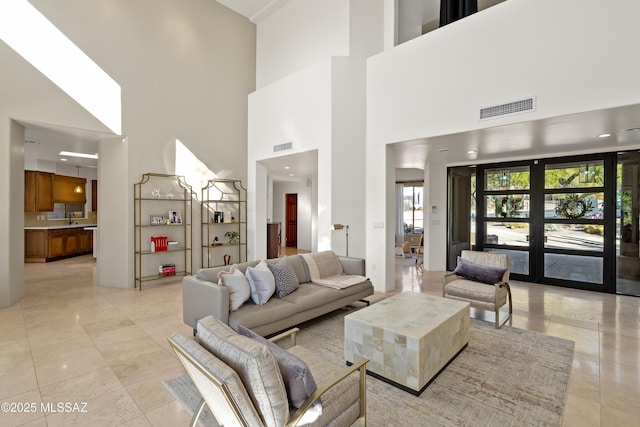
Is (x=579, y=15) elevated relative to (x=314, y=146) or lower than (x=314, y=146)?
elevated

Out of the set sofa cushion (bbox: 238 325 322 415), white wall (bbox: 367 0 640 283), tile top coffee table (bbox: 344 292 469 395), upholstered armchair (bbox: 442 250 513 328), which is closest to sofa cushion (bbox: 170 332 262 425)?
sofa cushion (bbox: 238 325 322 415)

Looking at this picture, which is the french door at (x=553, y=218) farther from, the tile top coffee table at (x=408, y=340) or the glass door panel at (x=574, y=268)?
the tile top coffee table at (x=408, y=340)

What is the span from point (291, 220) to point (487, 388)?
1013cm

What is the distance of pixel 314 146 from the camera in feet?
19.9

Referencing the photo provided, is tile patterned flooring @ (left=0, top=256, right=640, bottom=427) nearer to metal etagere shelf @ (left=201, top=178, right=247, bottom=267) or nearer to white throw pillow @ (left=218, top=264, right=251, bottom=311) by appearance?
white throw pillow @ (left=218, top=264, right=251, bottom=311)

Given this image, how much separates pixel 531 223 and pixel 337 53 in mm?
5298

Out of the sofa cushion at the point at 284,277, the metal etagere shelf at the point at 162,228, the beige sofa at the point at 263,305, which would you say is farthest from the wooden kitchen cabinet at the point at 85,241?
the sofa cushion at the point at 284,277

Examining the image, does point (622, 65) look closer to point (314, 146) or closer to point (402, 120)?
point (402, 120)

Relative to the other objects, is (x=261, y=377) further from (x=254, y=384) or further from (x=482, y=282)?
(x=482, y=282)

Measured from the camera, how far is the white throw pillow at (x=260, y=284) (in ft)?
11.8

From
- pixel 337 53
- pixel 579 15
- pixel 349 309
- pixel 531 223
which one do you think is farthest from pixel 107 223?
pixel 531 223

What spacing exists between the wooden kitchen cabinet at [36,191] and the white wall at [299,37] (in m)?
6.55

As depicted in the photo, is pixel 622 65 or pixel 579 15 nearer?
pixel 622 65

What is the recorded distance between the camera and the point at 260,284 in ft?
12.0
